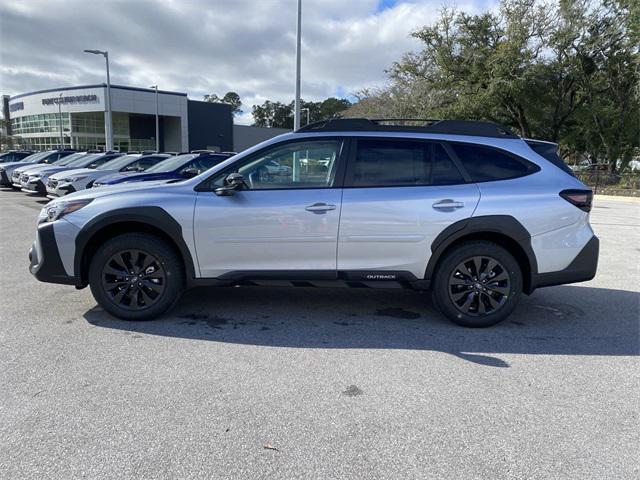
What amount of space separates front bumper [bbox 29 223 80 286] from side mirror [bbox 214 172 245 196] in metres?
1.60

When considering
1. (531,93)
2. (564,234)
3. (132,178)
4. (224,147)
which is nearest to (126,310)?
(564,234)

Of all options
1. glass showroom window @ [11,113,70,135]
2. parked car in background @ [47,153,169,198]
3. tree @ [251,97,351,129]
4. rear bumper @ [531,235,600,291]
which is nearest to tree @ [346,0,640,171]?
parked car in background @ [47,153,169,198]

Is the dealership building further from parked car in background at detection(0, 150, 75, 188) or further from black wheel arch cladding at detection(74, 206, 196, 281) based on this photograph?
black wheel arch cladding at detection(74, 206, 196, 281)

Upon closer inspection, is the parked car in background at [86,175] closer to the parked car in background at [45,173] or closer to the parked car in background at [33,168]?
the parked car in background at [45,173]

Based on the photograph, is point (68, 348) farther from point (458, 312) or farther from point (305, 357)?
point (458, 312)

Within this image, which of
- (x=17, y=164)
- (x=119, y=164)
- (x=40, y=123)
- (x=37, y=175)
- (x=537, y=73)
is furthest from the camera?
(x=40, y=123)

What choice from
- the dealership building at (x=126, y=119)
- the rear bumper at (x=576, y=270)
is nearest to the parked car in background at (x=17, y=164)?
the rear bumper at (x=576, y=270)

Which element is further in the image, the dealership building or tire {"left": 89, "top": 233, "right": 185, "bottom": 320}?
the dealership building

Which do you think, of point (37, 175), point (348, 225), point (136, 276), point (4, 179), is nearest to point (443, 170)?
point (348, 225)

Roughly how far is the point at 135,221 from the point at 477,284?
10.7 ft

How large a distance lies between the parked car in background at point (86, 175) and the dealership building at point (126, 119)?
149 feet

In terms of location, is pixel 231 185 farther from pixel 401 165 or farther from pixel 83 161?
pixel 83 161

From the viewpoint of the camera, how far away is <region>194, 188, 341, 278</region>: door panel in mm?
4184

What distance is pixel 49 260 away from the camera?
4289 millimetres
